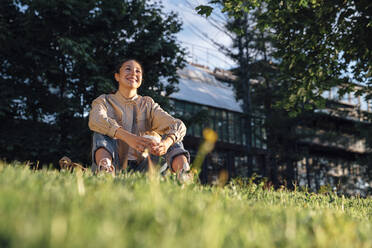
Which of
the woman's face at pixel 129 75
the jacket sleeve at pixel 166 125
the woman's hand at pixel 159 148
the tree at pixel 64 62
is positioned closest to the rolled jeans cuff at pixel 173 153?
the jacket sleeve at pixel 166 125

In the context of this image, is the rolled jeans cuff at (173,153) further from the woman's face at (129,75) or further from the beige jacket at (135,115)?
the woman's face at (129,75)

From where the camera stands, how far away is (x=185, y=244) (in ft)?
4.58

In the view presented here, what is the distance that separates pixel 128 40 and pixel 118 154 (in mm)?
11703

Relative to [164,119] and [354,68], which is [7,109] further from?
[354,68]

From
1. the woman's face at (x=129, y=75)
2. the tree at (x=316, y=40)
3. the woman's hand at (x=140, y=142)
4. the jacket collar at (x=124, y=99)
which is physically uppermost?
the tree at (x=316, y=40)

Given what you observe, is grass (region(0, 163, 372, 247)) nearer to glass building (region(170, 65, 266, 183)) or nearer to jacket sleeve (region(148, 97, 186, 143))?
jacket sleeve (region(148, 97, 186, 143))

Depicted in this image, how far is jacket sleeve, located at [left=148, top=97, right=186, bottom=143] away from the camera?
4566mm

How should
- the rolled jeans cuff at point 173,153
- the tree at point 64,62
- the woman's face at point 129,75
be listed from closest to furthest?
the rolled jeans cuff at point 173,153 → the woman's face at point 129,75 → the tree at point 64,62

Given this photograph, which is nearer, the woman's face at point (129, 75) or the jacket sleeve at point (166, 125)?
the jacket sleeve at point (166, 125)

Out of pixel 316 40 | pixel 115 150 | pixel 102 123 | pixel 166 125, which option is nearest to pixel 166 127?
pixel 166 125

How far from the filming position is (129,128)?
4961 millimetres

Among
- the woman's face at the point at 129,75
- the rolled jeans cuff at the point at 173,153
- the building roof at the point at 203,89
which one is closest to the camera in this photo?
the rolled jeans cuff at the point at 173,153

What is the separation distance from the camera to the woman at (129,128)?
13.9ft

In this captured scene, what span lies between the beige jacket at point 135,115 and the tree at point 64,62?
8079 millimetres
